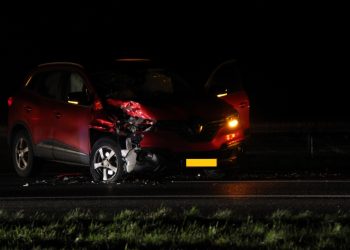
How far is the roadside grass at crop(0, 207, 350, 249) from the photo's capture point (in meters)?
9.44

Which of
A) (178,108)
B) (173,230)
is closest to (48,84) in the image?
(178,108)

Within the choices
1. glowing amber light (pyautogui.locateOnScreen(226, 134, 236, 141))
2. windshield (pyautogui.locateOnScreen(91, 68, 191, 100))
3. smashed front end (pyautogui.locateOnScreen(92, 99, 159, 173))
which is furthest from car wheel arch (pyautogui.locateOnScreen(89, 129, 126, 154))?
glowing amber light (pyautogui.locateOnScreen(226, 134, 236, 141))

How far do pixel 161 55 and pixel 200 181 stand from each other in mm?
25672

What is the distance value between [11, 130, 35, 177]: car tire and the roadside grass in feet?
15.2

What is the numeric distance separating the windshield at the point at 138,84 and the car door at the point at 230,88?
44cm

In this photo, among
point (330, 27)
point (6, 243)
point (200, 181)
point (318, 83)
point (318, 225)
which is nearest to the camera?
point (6, 243)

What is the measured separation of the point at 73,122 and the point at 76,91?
529 mm

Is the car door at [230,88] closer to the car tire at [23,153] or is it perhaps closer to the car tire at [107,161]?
the car tire at [107,161]

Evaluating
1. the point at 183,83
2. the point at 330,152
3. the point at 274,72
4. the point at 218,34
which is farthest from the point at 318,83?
the point at 183,83

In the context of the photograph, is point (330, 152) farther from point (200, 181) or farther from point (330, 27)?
point (330, 27)

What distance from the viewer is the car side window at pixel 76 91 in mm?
15258

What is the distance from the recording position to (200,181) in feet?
51.7

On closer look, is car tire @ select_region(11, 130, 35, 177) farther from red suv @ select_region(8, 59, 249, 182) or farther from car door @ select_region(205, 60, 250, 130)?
car door @ select_region(205, 60, 250, 130)

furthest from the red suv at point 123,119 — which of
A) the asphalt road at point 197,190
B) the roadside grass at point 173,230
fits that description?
the roadside grass at point 173,230
